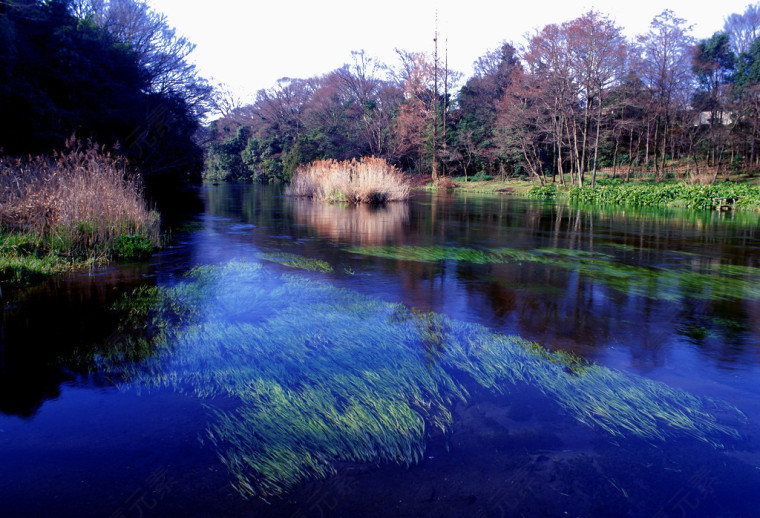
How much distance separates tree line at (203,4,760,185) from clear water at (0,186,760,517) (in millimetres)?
24943

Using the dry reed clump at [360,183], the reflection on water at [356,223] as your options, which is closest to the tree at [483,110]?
the dry reed clump at [360,183]

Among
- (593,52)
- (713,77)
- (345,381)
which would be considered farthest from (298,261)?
(713,77)

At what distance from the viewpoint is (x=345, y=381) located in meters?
3.87

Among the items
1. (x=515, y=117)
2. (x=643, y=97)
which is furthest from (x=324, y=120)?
(x=643, y=97)

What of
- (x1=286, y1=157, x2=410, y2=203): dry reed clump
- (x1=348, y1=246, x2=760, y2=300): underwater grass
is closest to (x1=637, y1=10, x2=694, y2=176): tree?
(x1=286, y1=157, x2=410, y2=203): dry reed clump

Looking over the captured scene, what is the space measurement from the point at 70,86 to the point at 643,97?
1334 inches

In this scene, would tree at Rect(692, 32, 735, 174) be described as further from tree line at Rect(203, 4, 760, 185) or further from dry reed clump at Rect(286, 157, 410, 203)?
dry reed clump at Rect(286, 157, 410, 203)

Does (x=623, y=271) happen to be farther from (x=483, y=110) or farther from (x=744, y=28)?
(x=744, y=28)

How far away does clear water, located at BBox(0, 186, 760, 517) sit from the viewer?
260 cm

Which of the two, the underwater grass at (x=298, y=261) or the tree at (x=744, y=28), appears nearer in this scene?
the underwater grass at (x=298, y=261)

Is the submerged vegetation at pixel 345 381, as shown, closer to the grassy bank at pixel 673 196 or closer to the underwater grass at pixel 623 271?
the underwater grass at pixel 623 271

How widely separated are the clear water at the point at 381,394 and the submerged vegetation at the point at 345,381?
0.06 ft

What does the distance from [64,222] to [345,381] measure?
676 cm

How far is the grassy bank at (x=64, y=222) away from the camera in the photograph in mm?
7973
